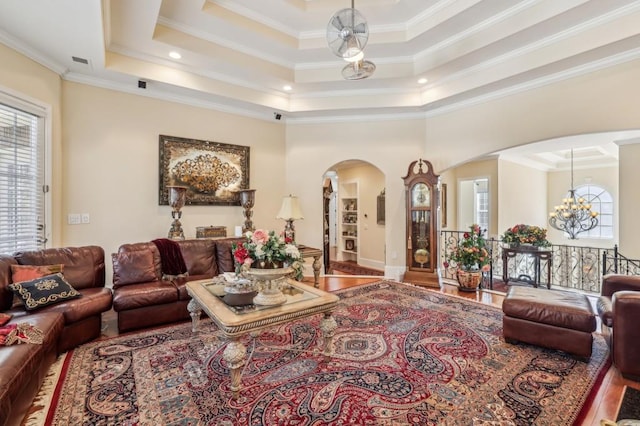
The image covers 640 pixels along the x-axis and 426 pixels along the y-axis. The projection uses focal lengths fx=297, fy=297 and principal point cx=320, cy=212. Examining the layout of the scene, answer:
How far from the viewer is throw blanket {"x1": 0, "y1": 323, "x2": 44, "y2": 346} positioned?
1.96 metres

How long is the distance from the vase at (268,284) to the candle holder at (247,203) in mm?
2724

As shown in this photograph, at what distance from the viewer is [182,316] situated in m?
3.46

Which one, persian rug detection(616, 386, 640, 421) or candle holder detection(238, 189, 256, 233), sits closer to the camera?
persian rug detection(616, 386, 640, 421)

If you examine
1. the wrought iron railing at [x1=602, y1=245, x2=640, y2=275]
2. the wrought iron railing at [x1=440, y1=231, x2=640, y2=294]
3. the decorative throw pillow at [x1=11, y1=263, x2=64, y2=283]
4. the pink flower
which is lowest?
the wrought iron railing at [x1=440, y1=231, x2=640, y2=294]

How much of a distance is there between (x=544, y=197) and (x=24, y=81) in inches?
491

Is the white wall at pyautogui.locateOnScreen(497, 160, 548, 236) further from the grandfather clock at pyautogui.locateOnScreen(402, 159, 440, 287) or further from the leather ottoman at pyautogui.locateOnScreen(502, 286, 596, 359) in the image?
the leather ottoman at pyautogui.locateOnScreen(502, 286, 596, 359)

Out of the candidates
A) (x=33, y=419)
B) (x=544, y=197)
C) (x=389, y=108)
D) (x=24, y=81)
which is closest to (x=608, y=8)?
(x=389, y=108)

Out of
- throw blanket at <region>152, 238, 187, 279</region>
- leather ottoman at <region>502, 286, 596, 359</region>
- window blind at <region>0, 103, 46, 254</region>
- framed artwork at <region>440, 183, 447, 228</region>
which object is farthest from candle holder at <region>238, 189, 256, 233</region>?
framed artwork at <region>440, 183, 447, 228</region>

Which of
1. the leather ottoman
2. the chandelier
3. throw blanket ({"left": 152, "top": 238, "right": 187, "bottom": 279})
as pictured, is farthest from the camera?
the chandelier

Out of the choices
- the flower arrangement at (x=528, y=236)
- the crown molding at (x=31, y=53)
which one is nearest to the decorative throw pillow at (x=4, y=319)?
the crown molding at (x=31, y=53)

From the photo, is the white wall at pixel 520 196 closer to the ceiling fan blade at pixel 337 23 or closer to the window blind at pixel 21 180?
the ceiling fan blade at pixel 337 23

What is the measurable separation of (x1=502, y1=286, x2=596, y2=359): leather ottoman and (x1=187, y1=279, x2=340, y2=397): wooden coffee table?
1.77 m

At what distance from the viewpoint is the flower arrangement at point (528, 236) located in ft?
19.0

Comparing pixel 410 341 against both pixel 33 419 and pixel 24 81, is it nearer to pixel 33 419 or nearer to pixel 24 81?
pixel 33 419
